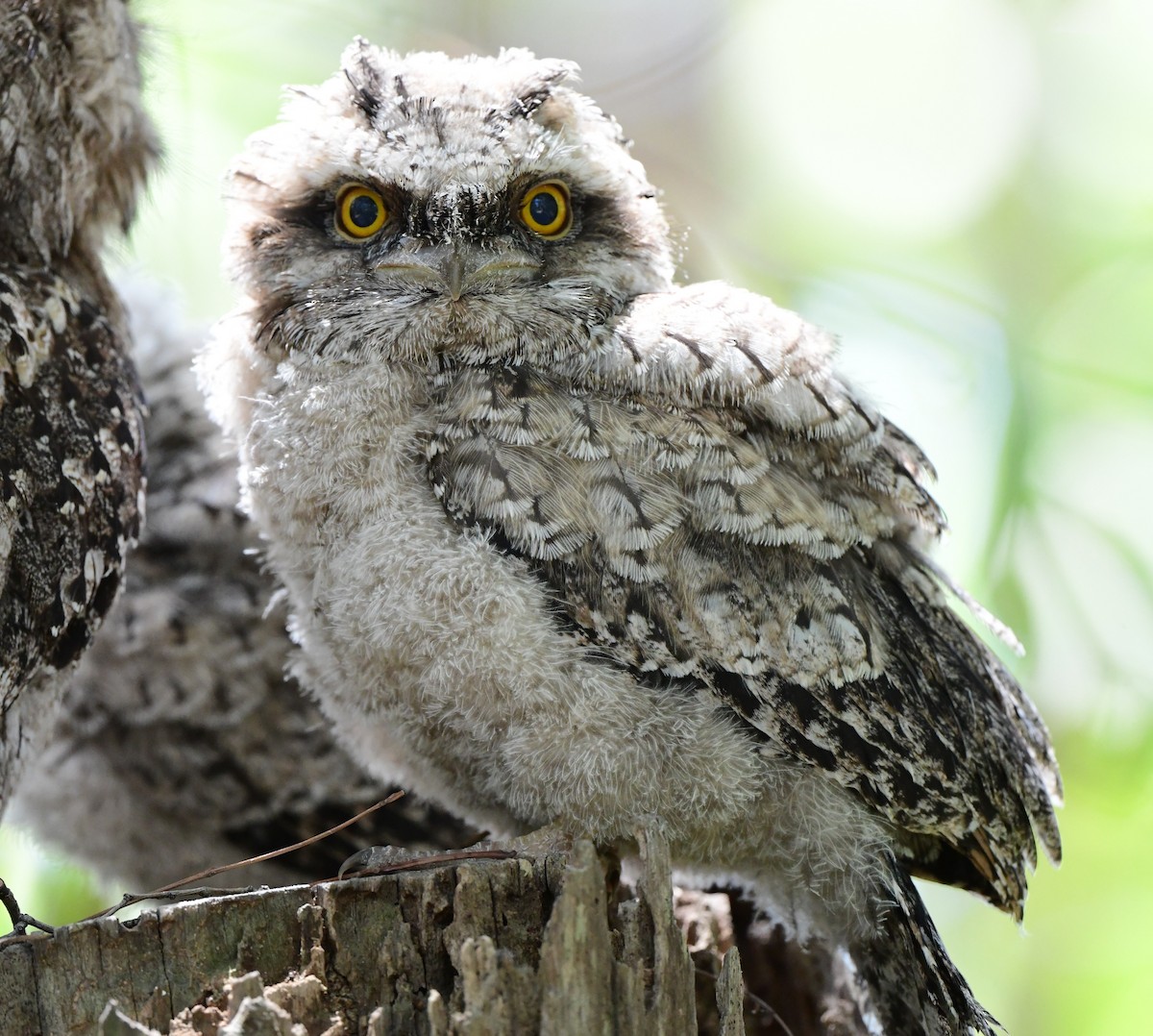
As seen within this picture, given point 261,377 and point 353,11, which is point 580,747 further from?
point 353,11

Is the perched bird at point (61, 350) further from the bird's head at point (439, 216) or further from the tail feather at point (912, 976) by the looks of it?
the tail feather at point (912, 976)

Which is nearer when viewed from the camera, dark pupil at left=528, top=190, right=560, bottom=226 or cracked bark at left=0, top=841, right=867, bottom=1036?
cracked bark at left=0, top=841, right=867, bottom=1036

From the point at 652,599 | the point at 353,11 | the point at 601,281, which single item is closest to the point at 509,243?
the point at 601,281

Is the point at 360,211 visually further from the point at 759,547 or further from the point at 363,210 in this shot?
the point at 759,547

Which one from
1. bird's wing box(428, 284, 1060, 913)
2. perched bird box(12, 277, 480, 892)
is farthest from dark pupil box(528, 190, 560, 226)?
perched bird box(12, 277, 480, 892)

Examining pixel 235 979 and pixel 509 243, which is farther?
pixel 509 243

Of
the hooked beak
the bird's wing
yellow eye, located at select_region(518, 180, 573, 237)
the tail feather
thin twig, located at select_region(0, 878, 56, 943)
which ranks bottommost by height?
the tail feather

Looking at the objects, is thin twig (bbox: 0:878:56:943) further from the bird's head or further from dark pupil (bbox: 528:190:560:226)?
dark pupil (bbox: 528:190:560:226)
